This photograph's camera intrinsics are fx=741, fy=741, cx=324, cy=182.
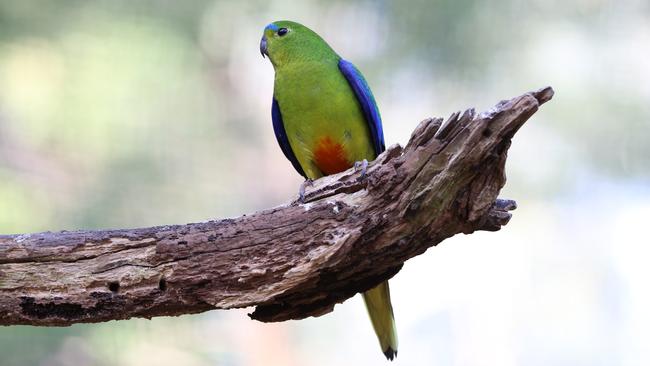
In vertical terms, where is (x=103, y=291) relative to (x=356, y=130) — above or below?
below

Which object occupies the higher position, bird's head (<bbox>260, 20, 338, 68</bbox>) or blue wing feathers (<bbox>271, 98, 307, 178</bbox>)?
bird's head (<bbox>260, 20, 338, 68</bbox>)

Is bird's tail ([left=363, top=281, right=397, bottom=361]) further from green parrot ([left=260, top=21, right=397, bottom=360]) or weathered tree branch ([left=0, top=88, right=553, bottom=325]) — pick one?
weathered tree branch ([left=0, top=88, right=553, bottom=325])

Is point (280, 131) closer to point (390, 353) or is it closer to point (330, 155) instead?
point (330, 155)

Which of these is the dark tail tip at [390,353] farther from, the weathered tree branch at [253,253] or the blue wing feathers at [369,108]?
the blue wing feathers at [369,108]

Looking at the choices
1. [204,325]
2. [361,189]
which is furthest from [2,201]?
[361,189]

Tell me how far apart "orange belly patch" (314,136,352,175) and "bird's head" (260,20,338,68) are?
54 centimetres

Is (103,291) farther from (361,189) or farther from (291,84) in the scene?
(291,84)

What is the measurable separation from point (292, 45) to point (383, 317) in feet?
5.74

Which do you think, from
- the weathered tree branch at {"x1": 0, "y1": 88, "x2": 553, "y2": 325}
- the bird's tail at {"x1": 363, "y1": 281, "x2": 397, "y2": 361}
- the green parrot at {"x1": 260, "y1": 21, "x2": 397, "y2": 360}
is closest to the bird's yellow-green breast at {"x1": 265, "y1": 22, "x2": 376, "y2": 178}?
the green parrot at {"x1": 260, "y1": 21, "x2": 397, "y2": 360}

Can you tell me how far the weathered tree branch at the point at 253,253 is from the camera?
279 cm

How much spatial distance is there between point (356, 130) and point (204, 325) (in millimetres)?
3329

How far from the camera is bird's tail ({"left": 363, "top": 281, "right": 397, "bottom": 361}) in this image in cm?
372

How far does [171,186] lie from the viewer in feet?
23.3

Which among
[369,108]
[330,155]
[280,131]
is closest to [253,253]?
[330,155]
